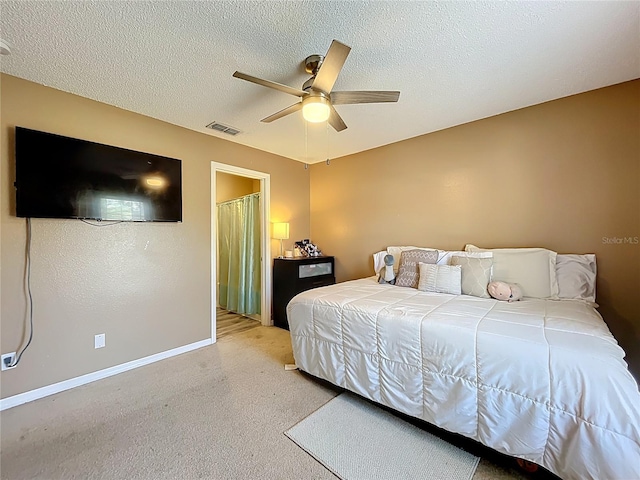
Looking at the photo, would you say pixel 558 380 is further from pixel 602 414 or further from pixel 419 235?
pixel 419 235

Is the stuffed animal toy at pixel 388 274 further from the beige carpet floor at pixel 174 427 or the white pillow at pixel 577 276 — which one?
the white pillow at pixel 577 276

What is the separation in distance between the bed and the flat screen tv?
1880 mm

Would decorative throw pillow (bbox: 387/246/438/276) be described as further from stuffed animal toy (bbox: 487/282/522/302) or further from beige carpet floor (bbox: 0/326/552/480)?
beige carpet floor (bbox: 0/326/552/480)

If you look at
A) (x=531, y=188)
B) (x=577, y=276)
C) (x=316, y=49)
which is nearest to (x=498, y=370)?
(x=577, y=276)

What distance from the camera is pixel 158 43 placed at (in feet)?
5.62

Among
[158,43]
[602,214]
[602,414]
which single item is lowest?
[602,414]

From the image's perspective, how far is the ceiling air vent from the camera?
291 cm

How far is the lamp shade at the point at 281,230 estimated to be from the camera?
381cm

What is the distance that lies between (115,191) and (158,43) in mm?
1377

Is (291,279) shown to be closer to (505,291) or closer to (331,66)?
(505,291)

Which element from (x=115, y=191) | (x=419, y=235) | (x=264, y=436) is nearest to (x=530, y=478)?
(x=264, y=436)

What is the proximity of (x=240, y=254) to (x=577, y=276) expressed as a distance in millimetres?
3928

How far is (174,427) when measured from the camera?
1.74 metres

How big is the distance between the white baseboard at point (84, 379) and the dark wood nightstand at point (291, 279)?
42.4 inches
